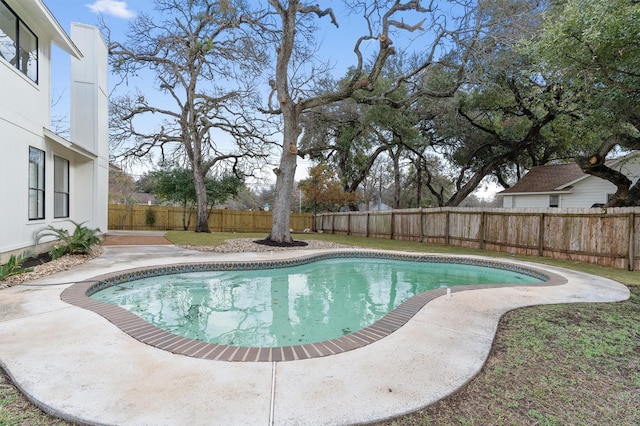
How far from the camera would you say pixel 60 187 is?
357 inches

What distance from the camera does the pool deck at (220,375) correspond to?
1.92 meters

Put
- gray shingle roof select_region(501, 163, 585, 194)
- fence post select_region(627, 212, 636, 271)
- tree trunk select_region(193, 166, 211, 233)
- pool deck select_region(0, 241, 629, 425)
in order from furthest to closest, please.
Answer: tree trunk select_region(193, 166, 211, 233) → gray shingle roof select_region(501, 163, 585, 194) → fence post select_region(627, 212, 636, 271) → pool deck select_region(0, 241, 629, 425)

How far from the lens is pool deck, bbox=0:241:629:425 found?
1922 millimetres

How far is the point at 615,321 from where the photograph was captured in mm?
3816

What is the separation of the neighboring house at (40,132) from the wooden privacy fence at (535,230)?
12.3 metres

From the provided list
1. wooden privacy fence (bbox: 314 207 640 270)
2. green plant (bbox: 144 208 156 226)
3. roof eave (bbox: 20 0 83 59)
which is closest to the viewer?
roof eave (bbox: 20 0 83 59)

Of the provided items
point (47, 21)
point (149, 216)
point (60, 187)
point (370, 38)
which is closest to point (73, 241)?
point (60, 187)

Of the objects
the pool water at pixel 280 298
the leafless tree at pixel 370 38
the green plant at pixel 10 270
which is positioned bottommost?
the pool water at pixel 280 298

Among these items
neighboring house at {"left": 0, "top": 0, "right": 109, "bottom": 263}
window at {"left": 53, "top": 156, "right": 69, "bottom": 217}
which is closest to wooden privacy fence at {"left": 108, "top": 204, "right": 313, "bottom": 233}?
neighboring house at {"left": 0, "top": 0, "right": 109, "bottom": 263}

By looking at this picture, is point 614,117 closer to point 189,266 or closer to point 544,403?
point 544,403

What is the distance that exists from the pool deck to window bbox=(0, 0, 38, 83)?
5.47m

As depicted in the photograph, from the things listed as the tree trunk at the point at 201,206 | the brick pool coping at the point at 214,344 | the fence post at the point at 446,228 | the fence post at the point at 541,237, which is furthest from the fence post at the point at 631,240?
the tree trunk at the point at 201,206

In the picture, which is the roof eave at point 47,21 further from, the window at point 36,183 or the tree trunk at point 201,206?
the tree trunk at point 201,206

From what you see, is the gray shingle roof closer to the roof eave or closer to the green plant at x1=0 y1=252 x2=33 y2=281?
the roof eave
